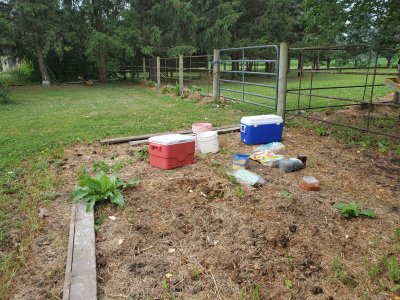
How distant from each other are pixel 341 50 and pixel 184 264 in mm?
4192

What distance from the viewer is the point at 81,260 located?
203 cm

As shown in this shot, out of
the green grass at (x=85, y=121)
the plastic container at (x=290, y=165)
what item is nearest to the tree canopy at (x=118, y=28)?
the green grass at (x=85, y=121)

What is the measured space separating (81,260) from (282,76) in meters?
4.88

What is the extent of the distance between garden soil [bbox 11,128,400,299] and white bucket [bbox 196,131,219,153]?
682 mm

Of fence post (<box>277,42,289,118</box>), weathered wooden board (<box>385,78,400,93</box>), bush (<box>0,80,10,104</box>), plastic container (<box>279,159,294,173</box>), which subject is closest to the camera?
plastic container (<box>279,159,294,173</box>)

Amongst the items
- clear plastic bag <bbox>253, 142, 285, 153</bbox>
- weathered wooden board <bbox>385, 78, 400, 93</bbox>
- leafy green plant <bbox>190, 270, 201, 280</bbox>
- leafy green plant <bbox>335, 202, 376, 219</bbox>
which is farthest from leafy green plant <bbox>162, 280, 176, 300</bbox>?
weathered wooden board <bbox>385, 78, 400, 93</bbox>

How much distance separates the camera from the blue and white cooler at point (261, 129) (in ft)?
14.8

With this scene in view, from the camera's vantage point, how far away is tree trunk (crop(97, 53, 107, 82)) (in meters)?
16.1

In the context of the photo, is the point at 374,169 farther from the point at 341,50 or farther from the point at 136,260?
the point at 136,260

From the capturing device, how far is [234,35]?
1877 centimetres

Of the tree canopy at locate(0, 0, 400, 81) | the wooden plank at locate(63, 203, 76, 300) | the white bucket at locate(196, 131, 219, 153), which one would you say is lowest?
the wooden plank at locate(63, 203, 76, 300)

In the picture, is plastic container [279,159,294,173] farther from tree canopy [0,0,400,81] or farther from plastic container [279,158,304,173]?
tree canopy [0,0,400,81]

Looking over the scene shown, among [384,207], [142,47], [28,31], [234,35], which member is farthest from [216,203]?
[234,35]

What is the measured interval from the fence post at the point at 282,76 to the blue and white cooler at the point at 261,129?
137cm
